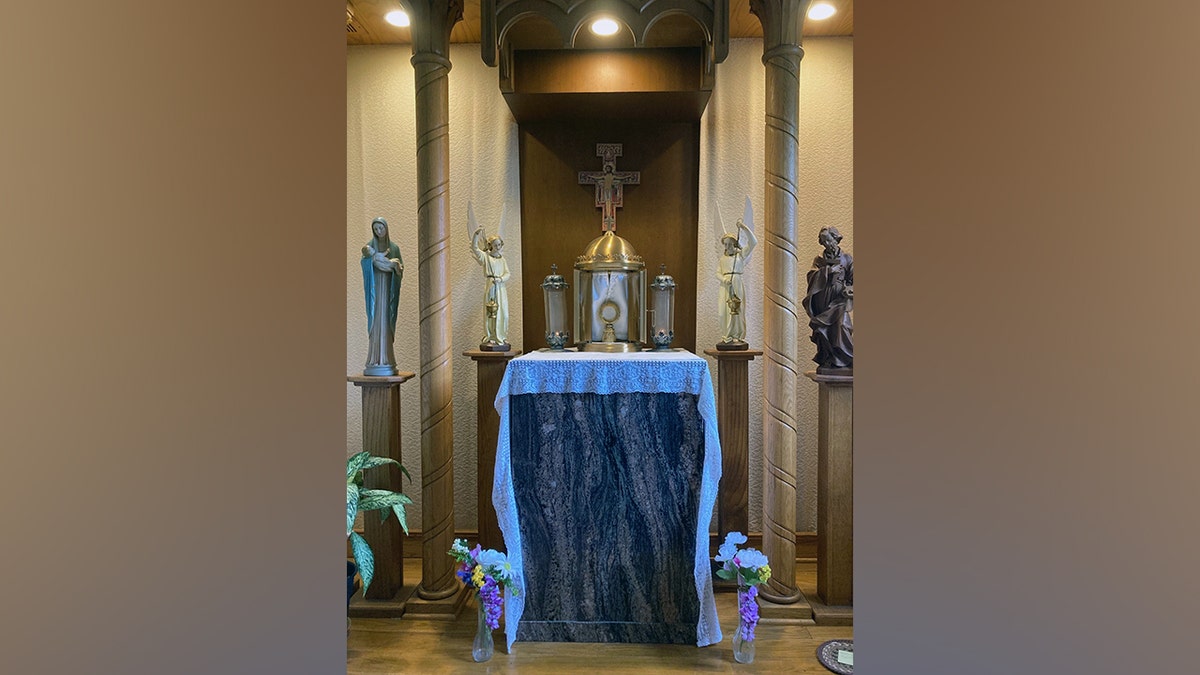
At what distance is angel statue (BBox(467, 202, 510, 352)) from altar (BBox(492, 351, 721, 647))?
2.29 ft

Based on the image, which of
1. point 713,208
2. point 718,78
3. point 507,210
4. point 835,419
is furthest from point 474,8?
point 835,419

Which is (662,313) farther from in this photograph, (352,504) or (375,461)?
(352,504)

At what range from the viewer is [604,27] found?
12.3ft

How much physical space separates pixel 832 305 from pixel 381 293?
7.14 feet

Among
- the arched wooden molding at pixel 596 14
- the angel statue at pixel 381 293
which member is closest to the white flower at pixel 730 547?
the angel statue at pixel 381 293

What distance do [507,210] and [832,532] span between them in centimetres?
246

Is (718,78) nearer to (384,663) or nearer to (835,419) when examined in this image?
(835,419)

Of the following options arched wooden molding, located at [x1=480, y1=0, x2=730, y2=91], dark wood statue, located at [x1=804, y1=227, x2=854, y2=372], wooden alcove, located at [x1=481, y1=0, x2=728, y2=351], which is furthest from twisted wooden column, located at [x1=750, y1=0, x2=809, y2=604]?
wooden alcove, located at [x1=481, y1=0, x2=728, y2=351]

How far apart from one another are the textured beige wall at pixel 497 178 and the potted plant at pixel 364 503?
3.52ft

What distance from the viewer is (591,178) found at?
13.8 ft

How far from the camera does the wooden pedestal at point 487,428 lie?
12.0 feet

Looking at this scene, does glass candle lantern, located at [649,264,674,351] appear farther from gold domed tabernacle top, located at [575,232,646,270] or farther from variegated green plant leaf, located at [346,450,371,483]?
variegated green plant leaf, located at [346,450,371,483]

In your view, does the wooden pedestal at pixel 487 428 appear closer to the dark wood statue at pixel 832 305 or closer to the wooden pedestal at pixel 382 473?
the wooden pedestal at pixel 382 473

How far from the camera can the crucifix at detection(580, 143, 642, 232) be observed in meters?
4.14
